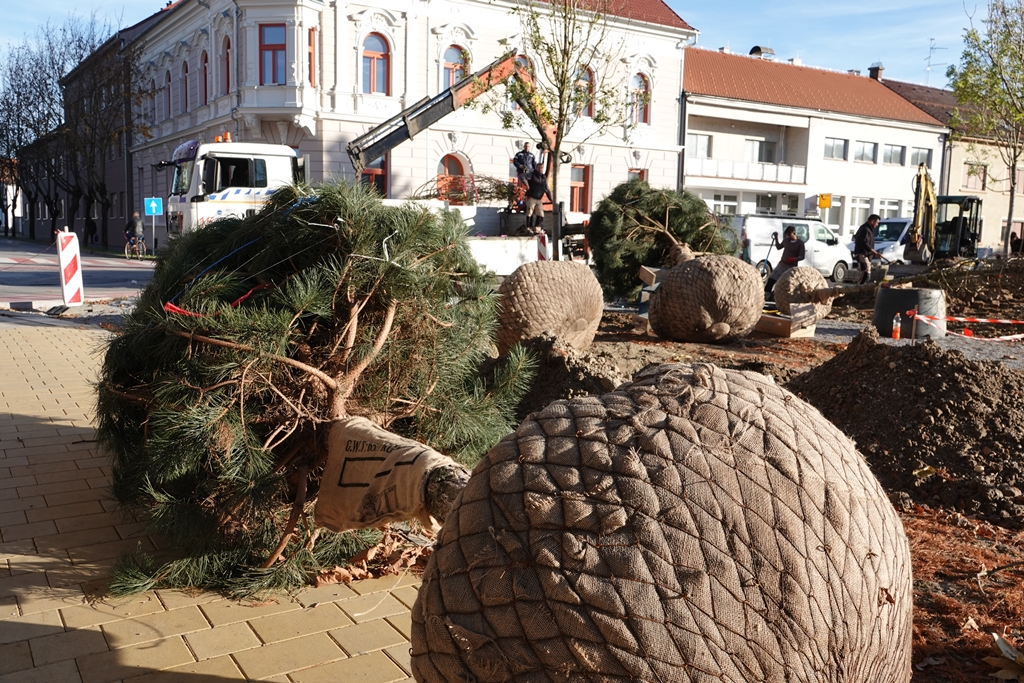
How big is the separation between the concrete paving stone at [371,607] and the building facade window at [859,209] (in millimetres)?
44443

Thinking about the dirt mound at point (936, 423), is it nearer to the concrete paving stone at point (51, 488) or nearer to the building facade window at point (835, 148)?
the concrete paving stone at point (51, 488)

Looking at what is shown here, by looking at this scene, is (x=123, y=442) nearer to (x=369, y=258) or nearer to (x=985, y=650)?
(x=369, y=258)

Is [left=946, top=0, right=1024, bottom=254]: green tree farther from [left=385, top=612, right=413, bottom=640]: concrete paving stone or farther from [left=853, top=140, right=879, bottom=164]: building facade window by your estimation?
[left=385, top=612, right=413, bottom=640]: concrete paving stone

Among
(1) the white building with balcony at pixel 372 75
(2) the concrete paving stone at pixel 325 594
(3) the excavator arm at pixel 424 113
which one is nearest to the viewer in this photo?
(2) the concrete paving stone at pixel 325 594

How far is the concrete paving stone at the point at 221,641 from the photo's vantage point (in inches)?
107

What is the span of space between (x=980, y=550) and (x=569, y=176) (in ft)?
102

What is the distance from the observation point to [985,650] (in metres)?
2.76

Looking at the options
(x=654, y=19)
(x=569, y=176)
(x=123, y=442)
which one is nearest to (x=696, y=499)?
(x=123, y=442)

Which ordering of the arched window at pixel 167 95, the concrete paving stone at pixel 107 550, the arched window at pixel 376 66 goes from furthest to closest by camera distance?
the arched window at pixel 167 95
the arched window at pixel 376 66
the concrete paving stone at pixel 107 550

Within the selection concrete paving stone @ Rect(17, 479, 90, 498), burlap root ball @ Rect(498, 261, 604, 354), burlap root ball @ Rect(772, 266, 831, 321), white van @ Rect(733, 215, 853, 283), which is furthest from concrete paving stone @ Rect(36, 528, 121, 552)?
white van @ Rect(733, 215, 853, 283)

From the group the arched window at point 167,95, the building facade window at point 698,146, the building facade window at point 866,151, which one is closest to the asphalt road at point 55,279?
the arched window at point 167,95

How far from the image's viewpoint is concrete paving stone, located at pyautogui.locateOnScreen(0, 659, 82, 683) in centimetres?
254

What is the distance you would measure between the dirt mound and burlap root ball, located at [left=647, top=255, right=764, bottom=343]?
11.2 ft

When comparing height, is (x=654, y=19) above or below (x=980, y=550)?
above
